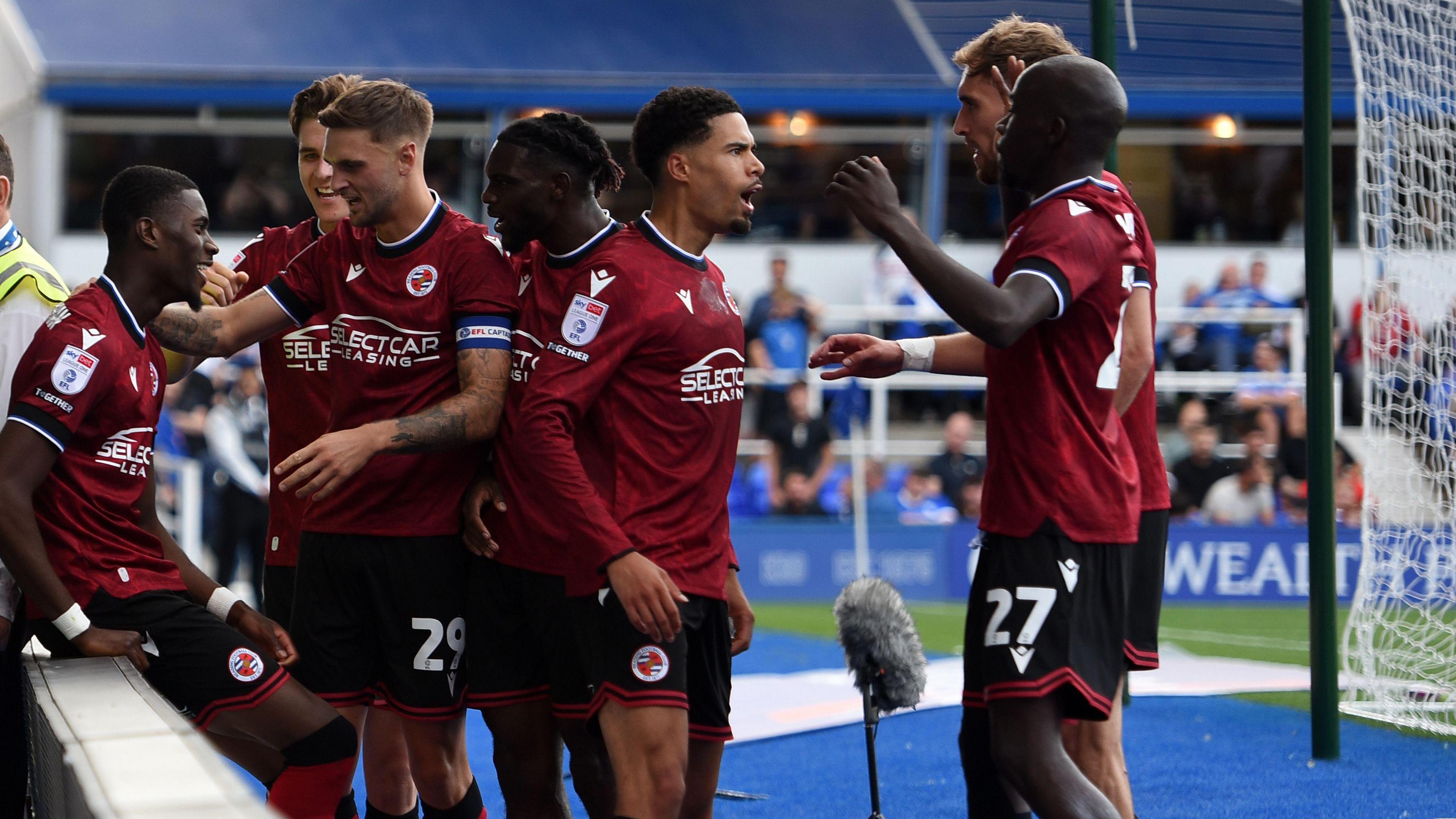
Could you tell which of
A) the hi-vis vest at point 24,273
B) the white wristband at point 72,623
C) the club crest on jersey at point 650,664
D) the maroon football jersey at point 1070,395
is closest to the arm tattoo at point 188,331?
the hi-vis vest at point 24,273

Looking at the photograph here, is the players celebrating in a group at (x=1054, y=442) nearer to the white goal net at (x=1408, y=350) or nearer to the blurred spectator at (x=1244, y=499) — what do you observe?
the white goal net at (x=1408, y=350)

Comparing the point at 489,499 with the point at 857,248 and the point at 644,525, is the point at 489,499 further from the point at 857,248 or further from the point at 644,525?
the point at 857,248

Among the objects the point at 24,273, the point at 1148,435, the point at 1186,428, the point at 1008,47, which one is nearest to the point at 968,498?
the point at 1186,428

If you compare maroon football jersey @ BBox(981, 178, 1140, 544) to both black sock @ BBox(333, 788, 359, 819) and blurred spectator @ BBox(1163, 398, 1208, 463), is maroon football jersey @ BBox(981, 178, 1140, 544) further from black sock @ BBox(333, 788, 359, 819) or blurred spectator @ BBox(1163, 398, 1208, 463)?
blurred spectator @ BBox(1163, 398, 1208, 463)

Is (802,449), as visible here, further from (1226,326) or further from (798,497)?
(1226,326)

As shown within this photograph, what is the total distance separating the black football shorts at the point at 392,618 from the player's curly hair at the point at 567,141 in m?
1.08

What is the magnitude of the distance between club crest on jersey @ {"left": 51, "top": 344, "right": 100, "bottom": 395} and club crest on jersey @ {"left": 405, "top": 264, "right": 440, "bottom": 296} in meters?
0.82

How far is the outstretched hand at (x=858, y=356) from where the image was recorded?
3.71m

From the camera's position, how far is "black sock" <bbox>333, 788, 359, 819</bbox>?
4523 mm

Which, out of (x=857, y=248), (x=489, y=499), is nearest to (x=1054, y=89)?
(x=489, y=499)

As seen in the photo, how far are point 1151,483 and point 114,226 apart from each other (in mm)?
2954

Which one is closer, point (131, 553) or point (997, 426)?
point (997, 426)

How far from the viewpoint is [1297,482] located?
14.5 m

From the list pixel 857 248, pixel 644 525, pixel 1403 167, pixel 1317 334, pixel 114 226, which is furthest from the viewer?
pixel 857 248
